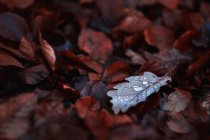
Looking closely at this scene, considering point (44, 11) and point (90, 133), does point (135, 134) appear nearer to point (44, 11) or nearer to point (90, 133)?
point (90, 133)

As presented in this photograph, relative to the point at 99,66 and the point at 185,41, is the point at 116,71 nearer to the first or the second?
the point at 99,66

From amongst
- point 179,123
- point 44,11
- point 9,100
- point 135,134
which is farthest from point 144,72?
point 44,11

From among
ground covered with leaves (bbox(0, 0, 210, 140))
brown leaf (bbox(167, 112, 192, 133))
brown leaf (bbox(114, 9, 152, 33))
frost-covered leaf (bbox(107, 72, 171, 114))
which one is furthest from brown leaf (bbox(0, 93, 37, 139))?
Answer: brown leaf (bbox(114, 9, 152, 33))

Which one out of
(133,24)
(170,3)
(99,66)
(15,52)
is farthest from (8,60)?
(170,3)

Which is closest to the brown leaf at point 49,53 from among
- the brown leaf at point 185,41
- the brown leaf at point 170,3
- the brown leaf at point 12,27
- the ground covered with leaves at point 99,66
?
the ground covered with leaves at point 99,66

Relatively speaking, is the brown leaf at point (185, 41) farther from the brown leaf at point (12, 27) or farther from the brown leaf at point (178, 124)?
the brown leaf at point (12, 27)
